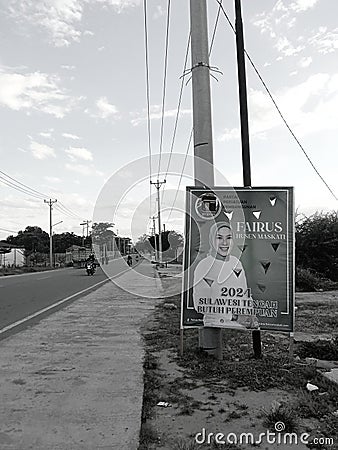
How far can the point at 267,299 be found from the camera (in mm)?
6586

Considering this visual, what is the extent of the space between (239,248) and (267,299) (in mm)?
789

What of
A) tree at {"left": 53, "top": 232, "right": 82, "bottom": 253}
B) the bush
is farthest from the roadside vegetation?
tree at {"left": 53, "top": 232, "right": 82, "bottom": 253}

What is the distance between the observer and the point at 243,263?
21.9 feet

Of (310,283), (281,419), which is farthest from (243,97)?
(310,283)

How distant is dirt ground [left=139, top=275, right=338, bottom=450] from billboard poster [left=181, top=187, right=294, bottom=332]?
2.05ft

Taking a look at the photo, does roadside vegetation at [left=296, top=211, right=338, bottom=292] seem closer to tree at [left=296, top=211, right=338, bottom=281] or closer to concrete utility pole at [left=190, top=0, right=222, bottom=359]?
tree at [left=296, top=211, right=338, bottom=281]

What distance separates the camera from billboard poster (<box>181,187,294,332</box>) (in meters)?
6.58

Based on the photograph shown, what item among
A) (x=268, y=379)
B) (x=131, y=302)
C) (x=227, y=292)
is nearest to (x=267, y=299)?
(x=227, y=292)

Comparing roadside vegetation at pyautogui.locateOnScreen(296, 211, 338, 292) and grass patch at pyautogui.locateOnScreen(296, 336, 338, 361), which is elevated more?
roadside vegetation at pyautogui.locateOnScreen(296, 211, 338, 292)

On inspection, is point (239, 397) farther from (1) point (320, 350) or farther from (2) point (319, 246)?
(2) point (319, 246)

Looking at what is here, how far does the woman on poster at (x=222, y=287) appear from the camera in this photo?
6.61 metres
